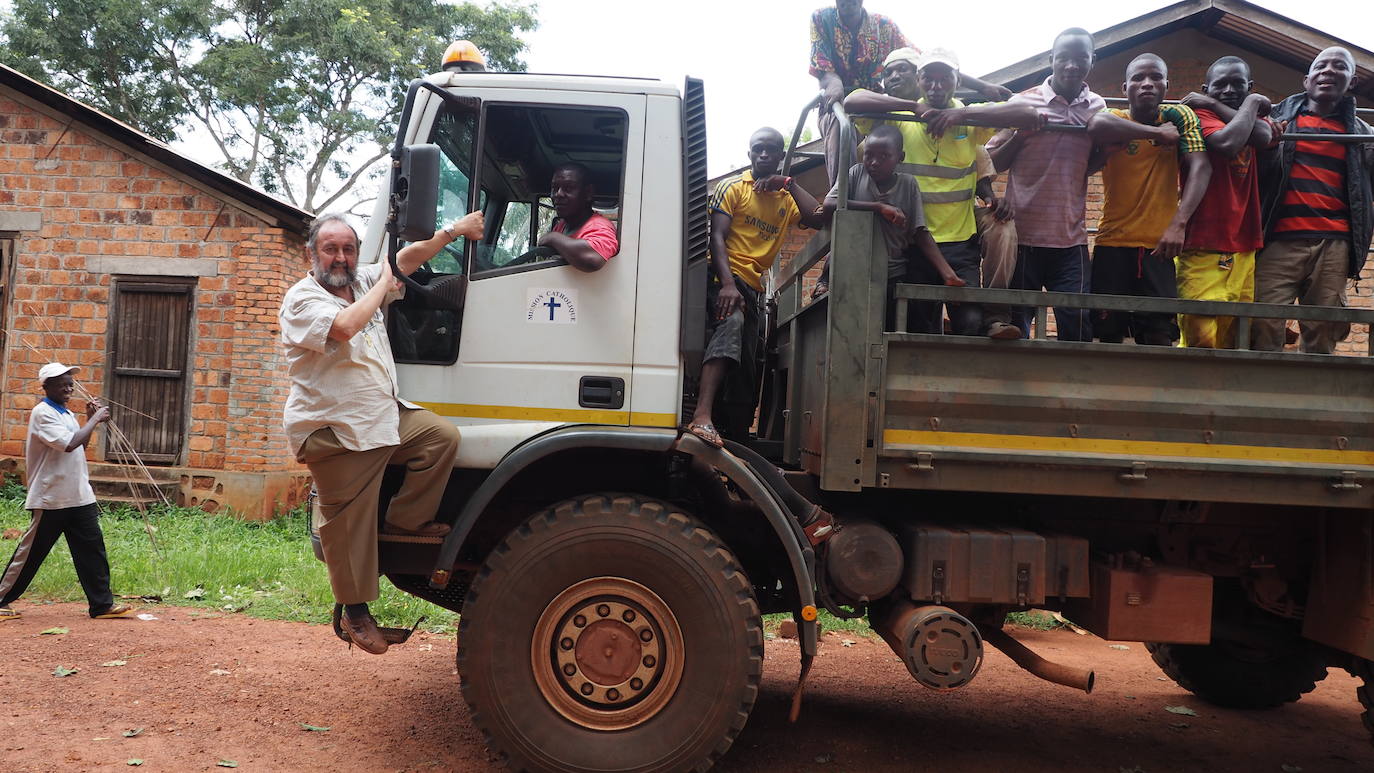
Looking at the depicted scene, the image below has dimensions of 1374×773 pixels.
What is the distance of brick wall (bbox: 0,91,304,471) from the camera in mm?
9156

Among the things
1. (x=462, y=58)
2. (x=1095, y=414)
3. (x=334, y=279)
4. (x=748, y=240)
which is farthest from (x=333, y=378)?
(x=1095, y=414)

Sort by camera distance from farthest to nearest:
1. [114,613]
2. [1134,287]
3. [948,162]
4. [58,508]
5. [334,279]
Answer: [114,613] < [58,508] < [1134,287] < [948,162] < [334,279]

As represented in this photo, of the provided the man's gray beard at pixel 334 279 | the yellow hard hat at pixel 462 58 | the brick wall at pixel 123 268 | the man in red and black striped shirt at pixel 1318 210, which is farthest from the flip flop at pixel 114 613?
the man in red and black striped shirt at pixel 1318 210

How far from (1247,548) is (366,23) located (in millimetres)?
16608

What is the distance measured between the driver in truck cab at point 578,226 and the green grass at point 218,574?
3283 mm

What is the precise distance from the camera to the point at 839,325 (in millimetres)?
3264

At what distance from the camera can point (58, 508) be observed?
5.80 m

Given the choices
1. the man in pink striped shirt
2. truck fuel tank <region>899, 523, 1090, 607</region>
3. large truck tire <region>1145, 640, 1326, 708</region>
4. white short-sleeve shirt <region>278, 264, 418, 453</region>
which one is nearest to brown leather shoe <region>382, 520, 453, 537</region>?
white short-sleeve shirt <region>278, 264, 418, 453</region>

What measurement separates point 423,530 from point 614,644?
866 millimetres

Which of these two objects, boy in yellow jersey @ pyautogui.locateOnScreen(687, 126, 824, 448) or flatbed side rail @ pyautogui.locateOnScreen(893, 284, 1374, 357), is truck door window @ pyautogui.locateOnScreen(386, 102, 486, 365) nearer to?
boy in yellow jersey @ pyautogui.locateOnScreen(687, 126, 824, 448)

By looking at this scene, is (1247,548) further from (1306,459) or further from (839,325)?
(839,325)

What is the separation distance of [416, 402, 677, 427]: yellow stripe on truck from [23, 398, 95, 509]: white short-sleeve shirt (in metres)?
4.08

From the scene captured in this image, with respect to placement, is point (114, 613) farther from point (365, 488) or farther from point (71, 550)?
point (365, 488)

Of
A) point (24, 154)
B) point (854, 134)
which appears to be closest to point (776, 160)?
point (854, 134)
